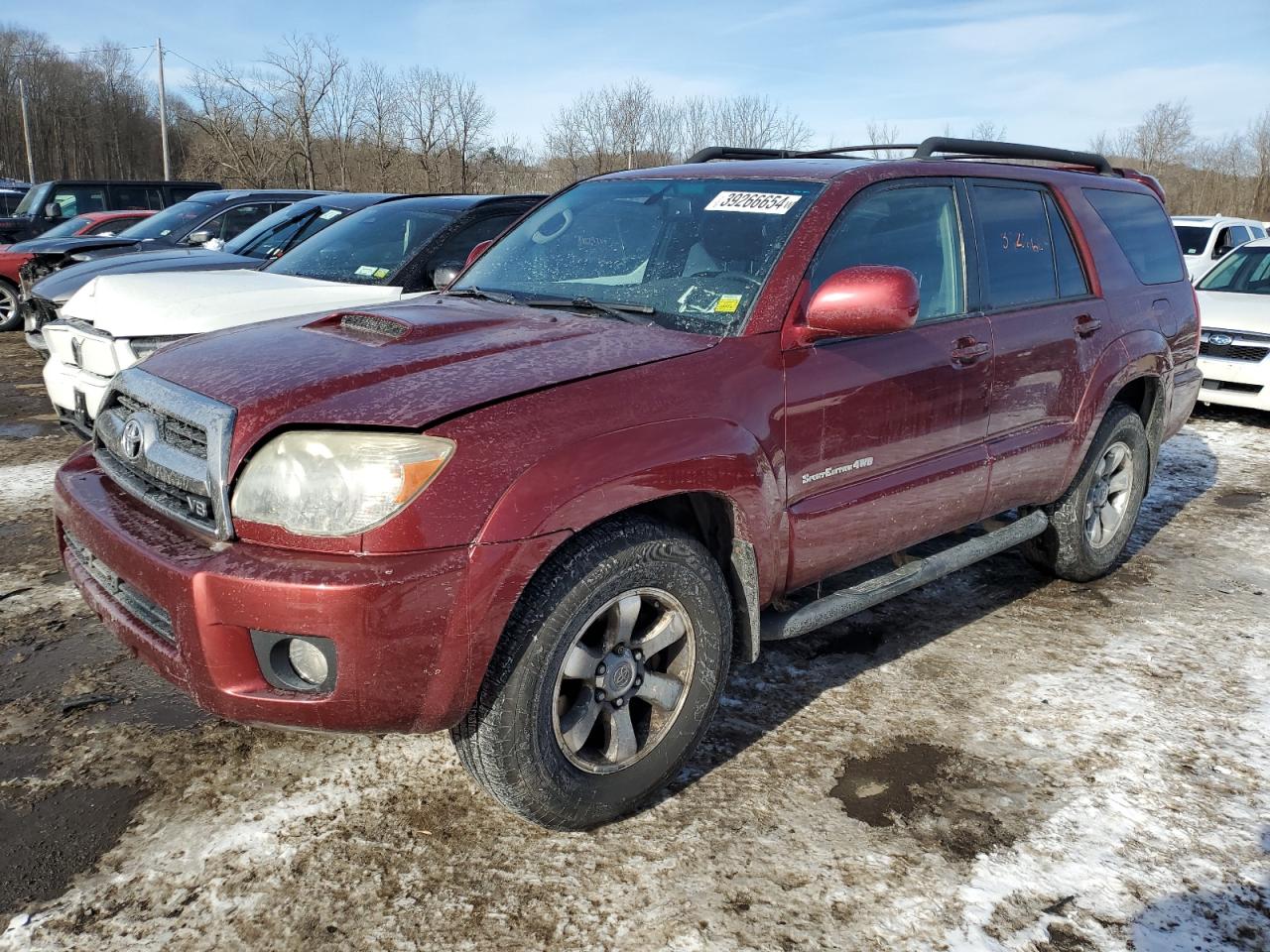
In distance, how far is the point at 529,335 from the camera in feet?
9.35

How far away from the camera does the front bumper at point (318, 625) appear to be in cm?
215

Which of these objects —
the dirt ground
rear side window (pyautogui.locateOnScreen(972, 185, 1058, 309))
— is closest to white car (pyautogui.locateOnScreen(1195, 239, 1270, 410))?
rear side window (pyautogui.locateOnScreen(972, 185, 1058, 309))

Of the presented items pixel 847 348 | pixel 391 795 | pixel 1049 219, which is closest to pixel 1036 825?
pixel 847 348

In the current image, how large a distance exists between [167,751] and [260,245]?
5.97 metres

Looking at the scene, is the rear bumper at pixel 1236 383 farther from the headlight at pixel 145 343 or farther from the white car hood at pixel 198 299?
the headlight at pixel 145 343

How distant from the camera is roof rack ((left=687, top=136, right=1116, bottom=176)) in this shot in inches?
153

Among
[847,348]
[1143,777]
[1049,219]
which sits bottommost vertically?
[1143,777]

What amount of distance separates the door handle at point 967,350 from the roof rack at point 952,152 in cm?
78

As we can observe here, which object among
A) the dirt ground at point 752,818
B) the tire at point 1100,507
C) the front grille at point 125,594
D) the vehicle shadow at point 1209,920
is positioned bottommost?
the vehicle shadow at point 1209,920

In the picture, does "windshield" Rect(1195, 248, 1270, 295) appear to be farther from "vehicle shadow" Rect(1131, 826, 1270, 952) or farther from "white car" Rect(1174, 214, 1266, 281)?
"vehicle shadow" Rect(1131, 826, 1270, 952)

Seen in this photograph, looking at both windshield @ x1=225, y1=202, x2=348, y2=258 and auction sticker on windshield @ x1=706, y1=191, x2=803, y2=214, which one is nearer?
auction sticker on windshield @ x1=706, y1=191, x2=803, y2=214

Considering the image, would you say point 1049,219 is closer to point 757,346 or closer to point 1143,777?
point 757,346

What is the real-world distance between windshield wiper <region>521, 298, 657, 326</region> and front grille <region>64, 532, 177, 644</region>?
1.48 metres

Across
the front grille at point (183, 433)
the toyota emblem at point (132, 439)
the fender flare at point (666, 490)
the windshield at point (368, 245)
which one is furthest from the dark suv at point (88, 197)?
the fender flare at point (666, 490)
